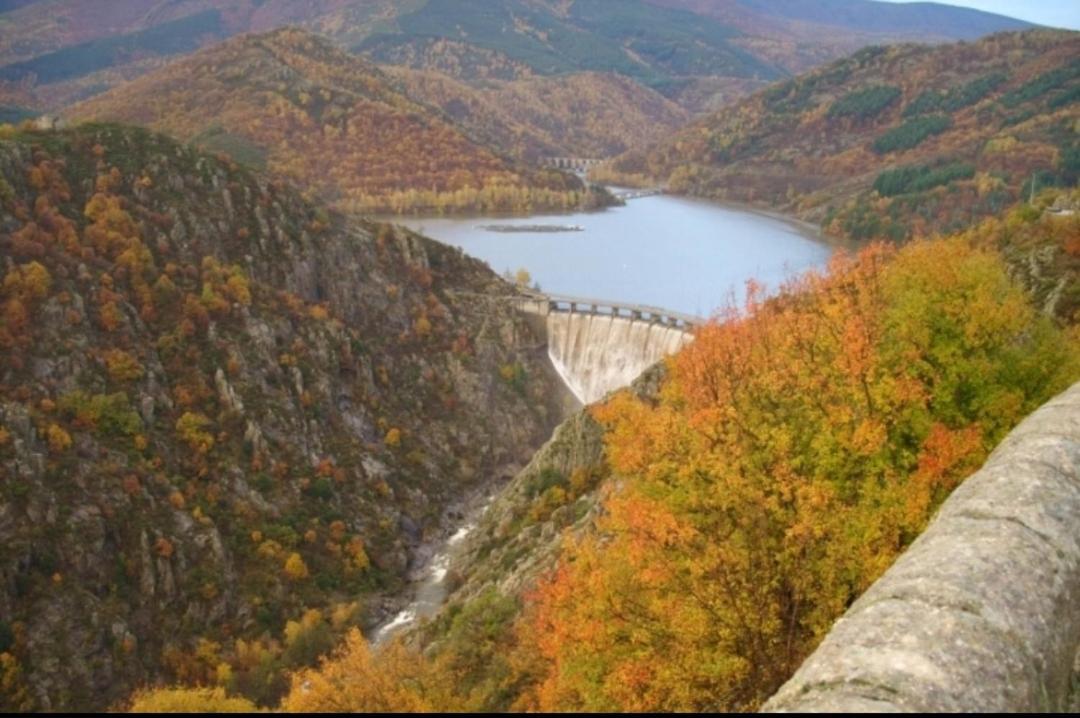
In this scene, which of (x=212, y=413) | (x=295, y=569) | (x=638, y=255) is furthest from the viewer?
(x=638, y=255)

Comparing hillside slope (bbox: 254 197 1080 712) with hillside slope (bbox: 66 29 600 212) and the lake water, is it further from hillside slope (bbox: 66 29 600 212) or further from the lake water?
hillside slope (bbox: 66 29 600 212)

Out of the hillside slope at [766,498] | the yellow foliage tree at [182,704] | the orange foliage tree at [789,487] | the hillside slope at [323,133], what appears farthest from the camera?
the hillside slope at [323,133]

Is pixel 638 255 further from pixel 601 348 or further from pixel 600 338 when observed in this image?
pixel 601 348

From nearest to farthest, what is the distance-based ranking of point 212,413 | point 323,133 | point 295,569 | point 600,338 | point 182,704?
point 182,704, point 295,569, point 212,413, point 600,338, point 323,133

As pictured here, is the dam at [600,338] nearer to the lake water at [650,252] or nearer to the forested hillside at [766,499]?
the lake water at [650,252]

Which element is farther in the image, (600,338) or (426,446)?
(600,338)

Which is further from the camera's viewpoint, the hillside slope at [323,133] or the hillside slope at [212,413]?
the hillside slope at [323,133]


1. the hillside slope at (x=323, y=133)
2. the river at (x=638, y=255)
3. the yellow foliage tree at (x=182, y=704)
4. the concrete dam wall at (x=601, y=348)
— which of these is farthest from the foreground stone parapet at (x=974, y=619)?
the hillside slope at (x=323, y=133)

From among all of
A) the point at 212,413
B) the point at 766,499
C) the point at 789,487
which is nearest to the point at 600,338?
the point at 212,413
